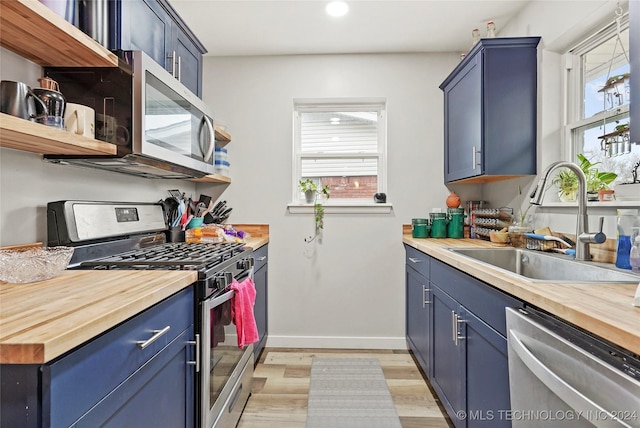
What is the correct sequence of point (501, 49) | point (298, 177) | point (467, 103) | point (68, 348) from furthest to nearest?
1. point (298, 177)
2. point (467, 103)
3. point (501, 49)
4. point (68, 348)

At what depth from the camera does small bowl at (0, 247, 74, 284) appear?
1033 millimetres

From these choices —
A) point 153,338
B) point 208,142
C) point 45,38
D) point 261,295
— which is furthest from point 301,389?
point 45,38

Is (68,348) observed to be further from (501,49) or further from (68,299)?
(501,49)

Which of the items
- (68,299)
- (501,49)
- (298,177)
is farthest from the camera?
(298,177)

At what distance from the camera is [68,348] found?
2.10ft

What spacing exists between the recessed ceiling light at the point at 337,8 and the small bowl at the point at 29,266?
2049 millimetres

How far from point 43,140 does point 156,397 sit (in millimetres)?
871

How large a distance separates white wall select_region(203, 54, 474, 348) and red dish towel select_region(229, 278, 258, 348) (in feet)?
4.18

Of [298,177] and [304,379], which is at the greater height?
[298,177]

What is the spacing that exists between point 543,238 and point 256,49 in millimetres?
2445

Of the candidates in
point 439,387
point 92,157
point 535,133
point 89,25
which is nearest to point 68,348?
point 92,157

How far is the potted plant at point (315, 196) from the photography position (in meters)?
2.90

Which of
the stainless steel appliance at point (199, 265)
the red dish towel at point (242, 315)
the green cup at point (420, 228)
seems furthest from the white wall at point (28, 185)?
the green cup at point (420, 228)

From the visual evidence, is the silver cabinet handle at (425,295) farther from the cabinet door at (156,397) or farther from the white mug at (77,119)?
the white mug at (77,119)
